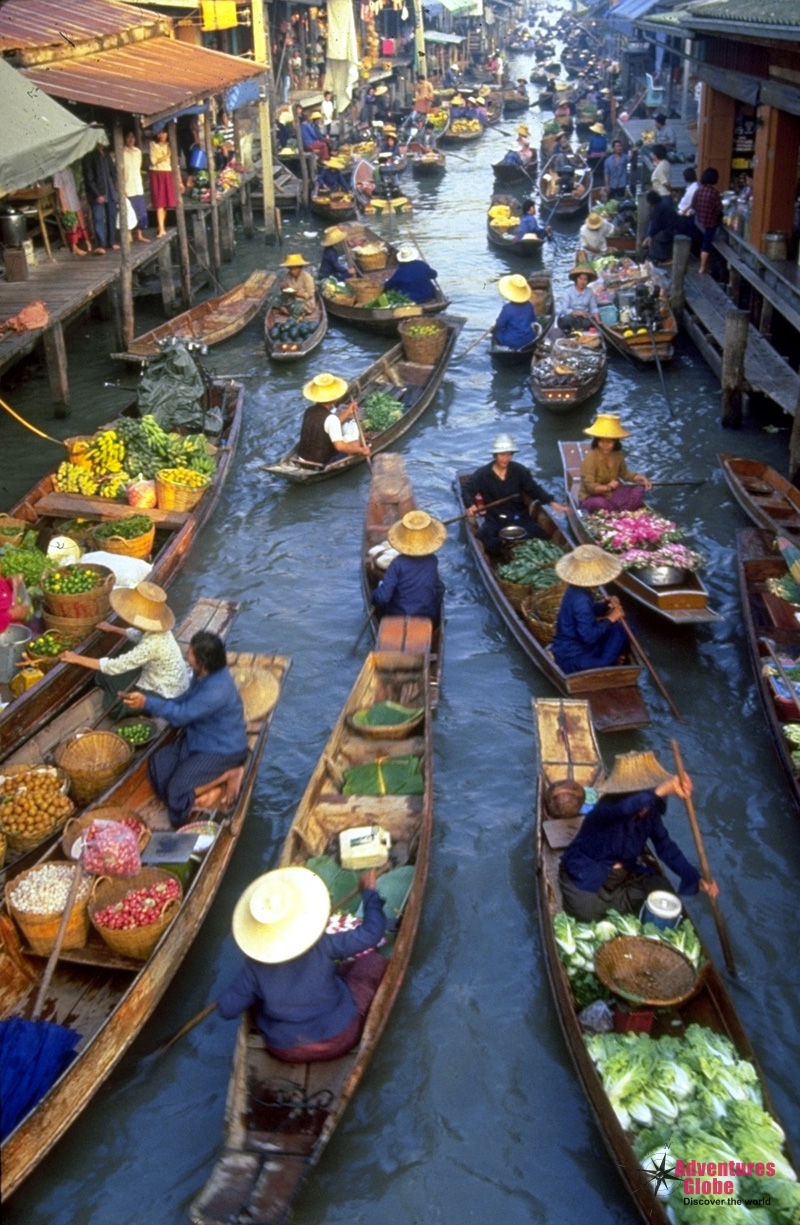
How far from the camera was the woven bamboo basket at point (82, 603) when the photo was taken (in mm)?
8609

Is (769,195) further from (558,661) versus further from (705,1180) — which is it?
(705,1180)

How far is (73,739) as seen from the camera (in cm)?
727

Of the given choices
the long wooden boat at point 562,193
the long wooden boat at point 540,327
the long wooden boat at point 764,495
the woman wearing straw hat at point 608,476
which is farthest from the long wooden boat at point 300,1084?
the long wooden boat at point 562,193

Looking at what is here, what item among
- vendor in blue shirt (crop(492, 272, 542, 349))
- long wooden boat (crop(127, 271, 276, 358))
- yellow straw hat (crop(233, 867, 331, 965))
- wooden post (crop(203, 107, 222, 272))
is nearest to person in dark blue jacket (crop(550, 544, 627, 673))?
yellow straw hat (crop(233, 867, 331, 965))

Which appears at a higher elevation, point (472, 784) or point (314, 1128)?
point (314, 1128)

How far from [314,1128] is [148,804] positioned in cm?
284

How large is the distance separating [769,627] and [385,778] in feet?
11.8

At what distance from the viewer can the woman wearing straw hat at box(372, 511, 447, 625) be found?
8859 millimetres

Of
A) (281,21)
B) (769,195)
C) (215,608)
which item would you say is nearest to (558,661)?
(215,608)

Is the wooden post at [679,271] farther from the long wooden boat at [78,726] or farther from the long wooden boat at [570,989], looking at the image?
the long wooden boat at [570,989]

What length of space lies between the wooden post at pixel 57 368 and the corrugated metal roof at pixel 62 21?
3.74m

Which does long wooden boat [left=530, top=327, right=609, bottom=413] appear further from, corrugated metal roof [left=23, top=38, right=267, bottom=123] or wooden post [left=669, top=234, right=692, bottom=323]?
corrugated metal roof [left=23, top=38, right=267, bottom=123]

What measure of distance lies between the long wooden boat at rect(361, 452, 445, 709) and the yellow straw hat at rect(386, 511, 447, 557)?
56 cm

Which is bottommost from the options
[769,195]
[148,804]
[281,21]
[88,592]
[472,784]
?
[472,784]
